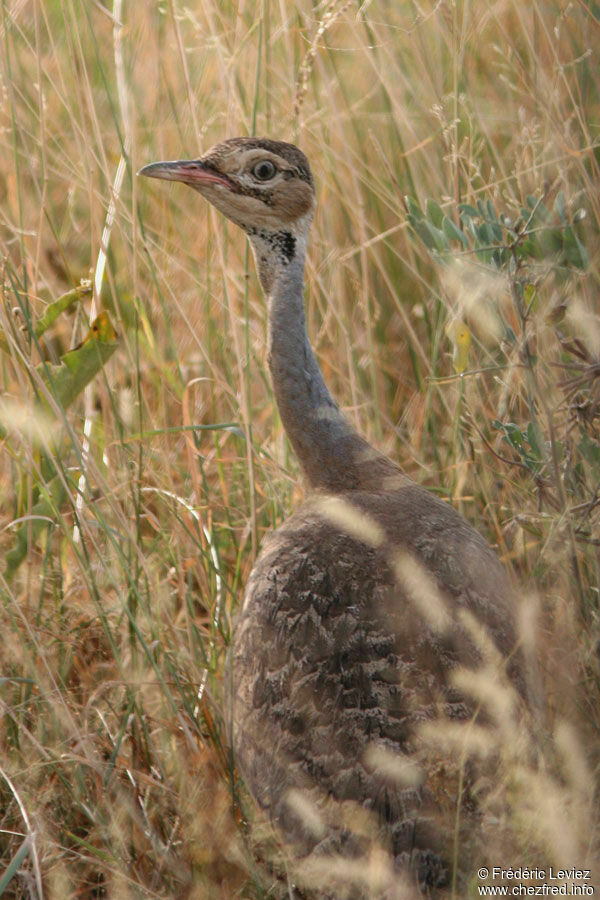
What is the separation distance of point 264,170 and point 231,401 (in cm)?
91

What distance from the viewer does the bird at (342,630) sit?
Result: 205 cm

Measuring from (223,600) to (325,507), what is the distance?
0.58 m

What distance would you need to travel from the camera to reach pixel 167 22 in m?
4.21

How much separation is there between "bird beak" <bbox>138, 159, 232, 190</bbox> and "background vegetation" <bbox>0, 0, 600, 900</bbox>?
0.25 m

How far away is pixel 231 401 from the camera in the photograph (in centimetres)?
339

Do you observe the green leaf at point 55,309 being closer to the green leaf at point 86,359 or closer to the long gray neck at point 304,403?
the green leaf at point 86,359

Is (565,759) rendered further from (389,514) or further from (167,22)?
(167,22)

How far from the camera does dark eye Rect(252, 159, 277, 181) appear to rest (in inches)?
104

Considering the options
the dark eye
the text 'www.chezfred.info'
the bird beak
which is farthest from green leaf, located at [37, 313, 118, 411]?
the text 'www.chezfred.info'

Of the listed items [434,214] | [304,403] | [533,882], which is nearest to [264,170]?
[434,214]

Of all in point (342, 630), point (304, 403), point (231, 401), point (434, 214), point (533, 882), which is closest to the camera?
point (533, 882)

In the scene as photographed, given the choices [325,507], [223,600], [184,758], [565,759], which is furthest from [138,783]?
[565,759]

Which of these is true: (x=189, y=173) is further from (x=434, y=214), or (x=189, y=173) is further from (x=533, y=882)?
(x=533, y=882)

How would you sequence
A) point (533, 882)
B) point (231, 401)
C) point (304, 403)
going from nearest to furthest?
point (533, 882)
point (304, 403)
point (231, 401)
